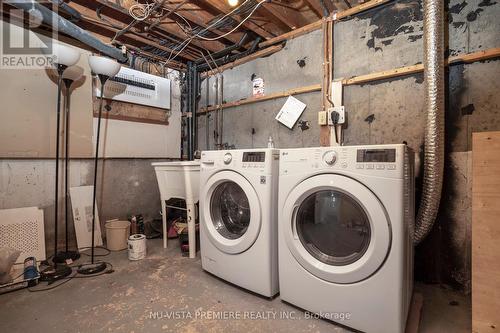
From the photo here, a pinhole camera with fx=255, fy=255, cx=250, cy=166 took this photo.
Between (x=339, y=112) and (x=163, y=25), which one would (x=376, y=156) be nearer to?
(x=339, y=112)

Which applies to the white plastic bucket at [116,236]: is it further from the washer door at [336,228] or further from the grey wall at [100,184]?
the washer door at [336,228]

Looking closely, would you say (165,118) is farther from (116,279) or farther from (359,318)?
(359,318)

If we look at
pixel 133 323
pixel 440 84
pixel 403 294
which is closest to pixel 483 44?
pixel 440 84

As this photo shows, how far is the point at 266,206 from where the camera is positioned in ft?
4.99

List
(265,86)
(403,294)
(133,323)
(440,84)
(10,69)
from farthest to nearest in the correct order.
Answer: (265,86) → (10,69) → (440,84) → (133,323) → (403,294)

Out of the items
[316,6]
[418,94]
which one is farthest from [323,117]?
[316,6]

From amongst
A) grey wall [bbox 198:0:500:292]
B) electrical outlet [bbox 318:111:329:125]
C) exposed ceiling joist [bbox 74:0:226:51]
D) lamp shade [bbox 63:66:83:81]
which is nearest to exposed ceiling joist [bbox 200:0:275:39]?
grey wall [bbox 198:0:500:292]

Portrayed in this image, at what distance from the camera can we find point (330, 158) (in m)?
1.29

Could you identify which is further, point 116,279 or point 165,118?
point 165,118

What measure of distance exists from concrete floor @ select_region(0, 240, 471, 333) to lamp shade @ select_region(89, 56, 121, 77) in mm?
1636

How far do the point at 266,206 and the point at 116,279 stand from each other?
1228mm

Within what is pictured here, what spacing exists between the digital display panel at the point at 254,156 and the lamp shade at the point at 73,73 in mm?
1851

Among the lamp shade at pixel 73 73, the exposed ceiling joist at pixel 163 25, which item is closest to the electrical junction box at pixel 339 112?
the exposed ceiling joist at pixel 163 25

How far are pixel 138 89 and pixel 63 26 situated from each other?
2.91 ft
